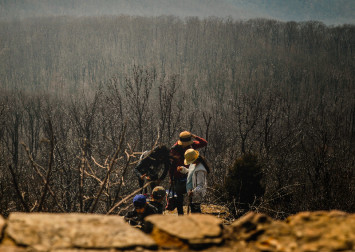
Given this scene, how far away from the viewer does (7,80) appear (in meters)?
87.2

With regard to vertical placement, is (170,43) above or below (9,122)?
above

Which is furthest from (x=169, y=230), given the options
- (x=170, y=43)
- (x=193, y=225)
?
(x=170, y=43)

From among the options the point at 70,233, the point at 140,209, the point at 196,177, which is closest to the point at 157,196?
the point at 140,209

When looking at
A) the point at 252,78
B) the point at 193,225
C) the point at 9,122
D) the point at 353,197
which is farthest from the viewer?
the point at 252,78

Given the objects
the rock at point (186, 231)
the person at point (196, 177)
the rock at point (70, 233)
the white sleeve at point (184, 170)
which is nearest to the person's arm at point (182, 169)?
the white sleeve at point (184, 170)

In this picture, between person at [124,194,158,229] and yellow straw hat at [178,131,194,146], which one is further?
yellow straw hat at [178,131,194,146]

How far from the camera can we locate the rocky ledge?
1.53 meters

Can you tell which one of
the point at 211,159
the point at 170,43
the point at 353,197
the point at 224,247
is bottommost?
the point at 211,159

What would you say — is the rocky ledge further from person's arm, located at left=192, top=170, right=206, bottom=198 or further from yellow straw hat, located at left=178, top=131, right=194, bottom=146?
yellow straw hat, located at left=178, top=131, right=194, bottom=146

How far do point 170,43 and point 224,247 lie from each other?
10792 cm

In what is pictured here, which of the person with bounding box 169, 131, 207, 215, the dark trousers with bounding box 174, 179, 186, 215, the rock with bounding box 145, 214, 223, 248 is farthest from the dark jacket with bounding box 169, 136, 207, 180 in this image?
the rock with bounding box 145, 214, 223, 248

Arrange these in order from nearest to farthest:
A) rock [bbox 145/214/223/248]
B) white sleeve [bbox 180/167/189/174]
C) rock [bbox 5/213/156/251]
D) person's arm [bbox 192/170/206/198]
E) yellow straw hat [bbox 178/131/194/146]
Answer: rock [bbox 5/213/156/251], rock [bbox 145/214/223/248], person's arm [bbox 192/170/206/198], white sleeve [bbox 180/167/189/174], yellow straw hat [bbox 178/131/194/146]

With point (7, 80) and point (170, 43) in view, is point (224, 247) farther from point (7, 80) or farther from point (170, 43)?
point (170, 43)

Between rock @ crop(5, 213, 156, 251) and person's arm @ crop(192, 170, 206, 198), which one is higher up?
rock @ crop(5, 213, 156, 251)
